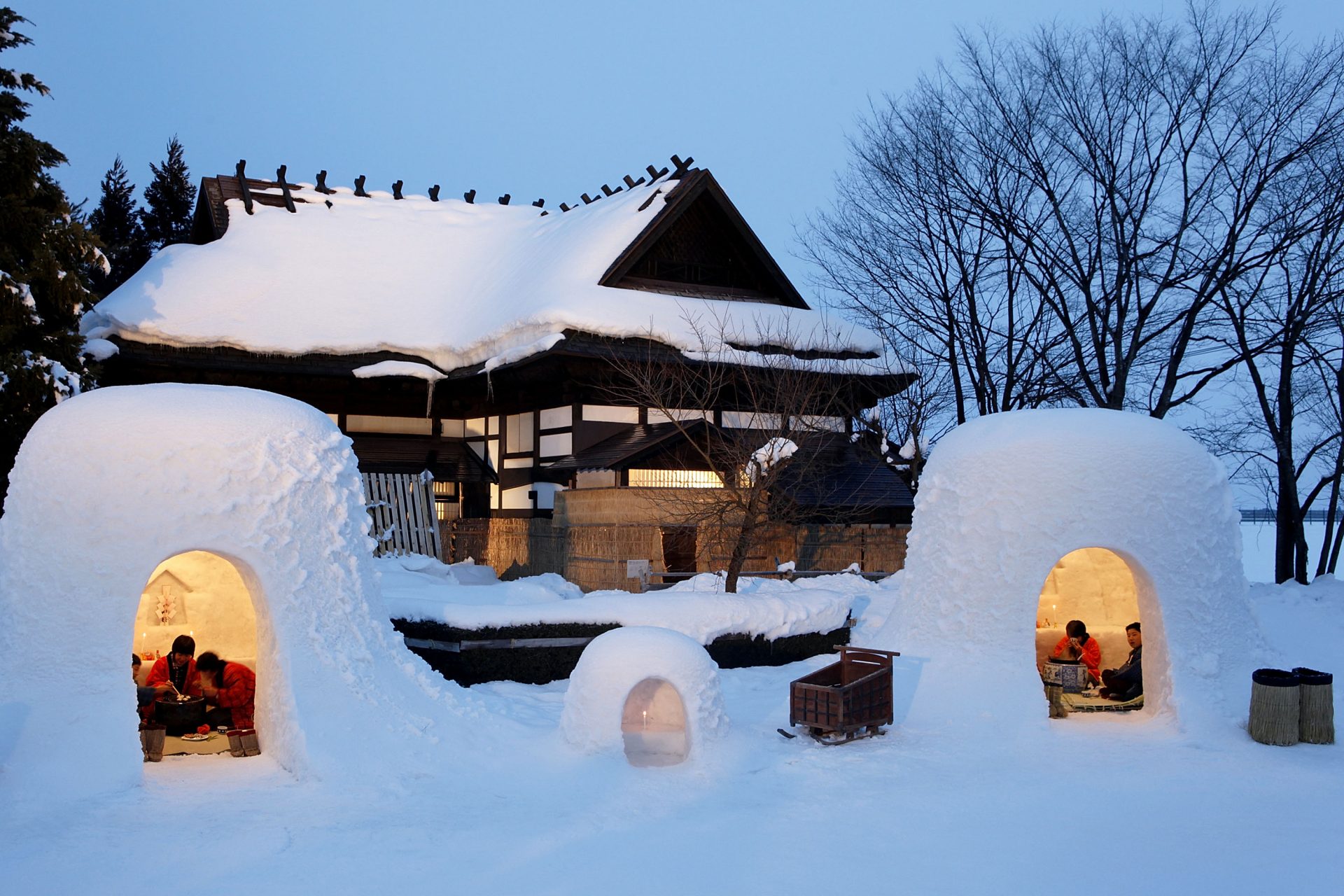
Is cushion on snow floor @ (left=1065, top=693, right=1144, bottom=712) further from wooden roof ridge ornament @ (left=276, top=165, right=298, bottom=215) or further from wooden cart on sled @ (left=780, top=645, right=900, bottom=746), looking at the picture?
wooden roof ridge ornament @ (left=276, top=165, right=298, bottom=215)

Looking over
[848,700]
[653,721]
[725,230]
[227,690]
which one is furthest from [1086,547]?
[725,230]

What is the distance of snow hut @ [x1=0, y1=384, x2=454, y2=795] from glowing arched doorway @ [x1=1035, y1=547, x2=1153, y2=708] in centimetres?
776

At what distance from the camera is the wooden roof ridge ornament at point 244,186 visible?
→ 23.1 metres

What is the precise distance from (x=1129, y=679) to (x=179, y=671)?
902 centimetres

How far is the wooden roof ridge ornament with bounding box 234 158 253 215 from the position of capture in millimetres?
23125

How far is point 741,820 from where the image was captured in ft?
23.8

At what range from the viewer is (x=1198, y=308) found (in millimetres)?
18688

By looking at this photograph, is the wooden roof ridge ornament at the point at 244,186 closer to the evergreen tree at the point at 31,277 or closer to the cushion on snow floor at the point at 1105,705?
the evergreen tree at the point at 31,277

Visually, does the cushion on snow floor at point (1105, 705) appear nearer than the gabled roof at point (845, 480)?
Yes

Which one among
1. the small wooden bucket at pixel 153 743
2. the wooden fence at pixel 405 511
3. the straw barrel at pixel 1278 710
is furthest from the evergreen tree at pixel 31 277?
the straw barrel at pixel 1278 710

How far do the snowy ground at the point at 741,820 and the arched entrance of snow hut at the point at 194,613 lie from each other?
2083 mm

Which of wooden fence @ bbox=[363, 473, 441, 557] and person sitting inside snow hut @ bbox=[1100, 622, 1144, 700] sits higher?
wooden fence @ bbox=[363, 473, 441, 557]

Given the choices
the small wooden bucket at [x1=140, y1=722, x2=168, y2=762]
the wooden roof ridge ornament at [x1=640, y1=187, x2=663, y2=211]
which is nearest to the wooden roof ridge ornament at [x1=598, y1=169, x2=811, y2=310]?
the wooden roof ridge ornament at [x1=640, y1=187, x2=663, y2=211]

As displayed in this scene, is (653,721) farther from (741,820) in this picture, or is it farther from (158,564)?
(158,564)
